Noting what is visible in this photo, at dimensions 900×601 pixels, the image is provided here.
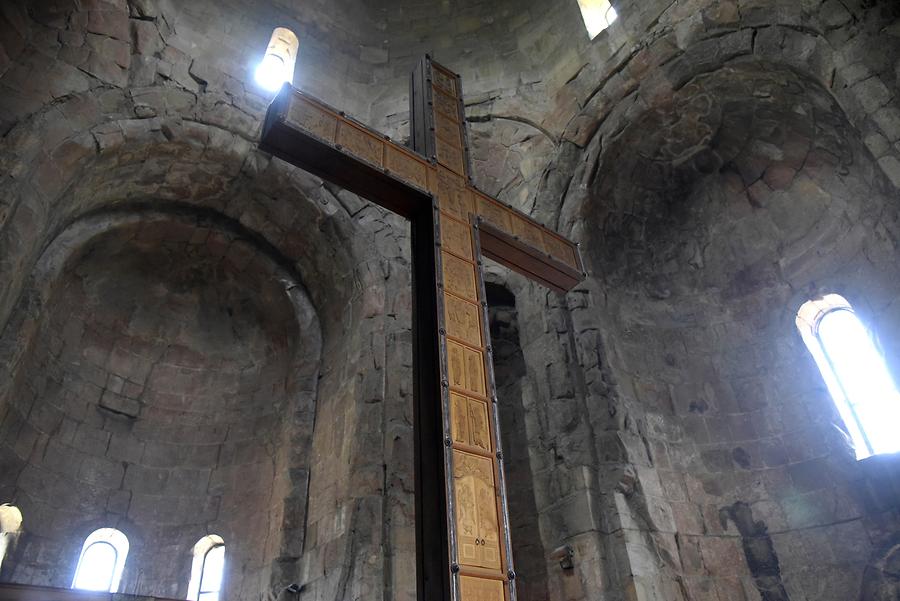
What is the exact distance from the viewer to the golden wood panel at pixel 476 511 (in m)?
2.94

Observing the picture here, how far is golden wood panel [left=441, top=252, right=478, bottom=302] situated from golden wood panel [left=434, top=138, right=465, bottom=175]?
2.93 feet

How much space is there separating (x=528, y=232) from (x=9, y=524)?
6263 millimetres

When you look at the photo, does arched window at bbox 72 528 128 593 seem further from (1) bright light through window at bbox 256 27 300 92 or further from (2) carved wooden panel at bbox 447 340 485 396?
(1) bright light through window at bbox 256 27 300 92

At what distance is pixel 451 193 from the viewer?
4578 millimetres

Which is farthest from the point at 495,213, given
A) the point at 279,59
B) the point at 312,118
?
the point at 279,59

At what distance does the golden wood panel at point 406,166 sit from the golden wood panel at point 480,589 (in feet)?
8.21

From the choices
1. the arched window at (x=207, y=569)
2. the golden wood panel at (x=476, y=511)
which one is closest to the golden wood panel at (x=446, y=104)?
the golden wood panel at (x=476, y=511)

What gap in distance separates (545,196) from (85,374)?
6225mm

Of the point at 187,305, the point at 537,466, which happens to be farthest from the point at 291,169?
the point at 537,466

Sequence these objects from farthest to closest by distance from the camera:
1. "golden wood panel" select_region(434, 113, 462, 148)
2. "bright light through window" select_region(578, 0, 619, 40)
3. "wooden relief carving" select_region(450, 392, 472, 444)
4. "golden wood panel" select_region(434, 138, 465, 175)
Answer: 1. "bright light through window" select_region(578, 0, 619, 40)
2. "golden wood panel" select_region(434, 113, 462, 148)
3. "golden wood panel" select_region(434, 138, 465, 175)
4. "wooden relief carving" select_region(450, 392, 472, 444)

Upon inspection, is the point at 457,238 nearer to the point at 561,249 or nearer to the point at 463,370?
the point at 463,370

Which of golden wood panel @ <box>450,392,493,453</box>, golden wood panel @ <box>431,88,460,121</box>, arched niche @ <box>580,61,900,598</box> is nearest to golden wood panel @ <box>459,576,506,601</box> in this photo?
golden wood panel @ <box>450,392,493,453</box>

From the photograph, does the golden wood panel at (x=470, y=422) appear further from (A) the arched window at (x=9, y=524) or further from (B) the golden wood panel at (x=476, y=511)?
(A) the arched window at (x=9, y=524)

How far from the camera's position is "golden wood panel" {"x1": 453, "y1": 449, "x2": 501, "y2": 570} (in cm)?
294
